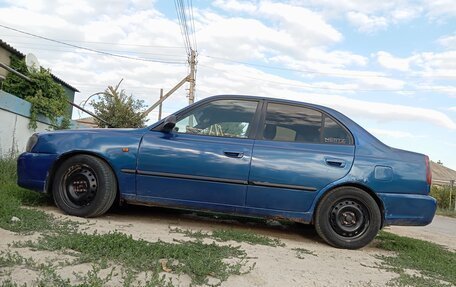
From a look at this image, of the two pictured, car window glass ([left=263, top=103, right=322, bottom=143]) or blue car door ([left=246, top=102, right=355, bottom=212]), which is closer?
blue car door ([left=246, top=102, right=355, bottom=212])

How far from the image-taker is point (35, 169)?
17.1 ft

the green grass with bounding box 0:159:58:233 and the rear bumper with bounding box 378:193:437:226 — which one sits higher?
the rear bumper with bounding box 378:193:437:226

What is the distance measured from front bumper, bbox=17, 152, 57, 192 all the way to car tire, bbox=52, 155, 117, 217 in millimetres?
125

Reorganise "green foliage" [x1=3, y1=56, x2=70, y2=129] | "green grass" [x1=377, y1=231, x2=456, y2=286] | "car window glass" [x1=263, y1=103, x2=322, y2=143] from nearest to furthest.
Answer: "green grass" [x1=377, y1=231, x2=456, y2=286] < "car window glass" [x1=263, y1=103, x2=322, y2=143] < "green foliage" [x1=3, y1=56, x2=70, y2=129]

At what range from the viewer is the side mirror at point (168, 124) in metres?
5.04

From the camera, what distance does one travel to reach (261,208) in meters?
4.91

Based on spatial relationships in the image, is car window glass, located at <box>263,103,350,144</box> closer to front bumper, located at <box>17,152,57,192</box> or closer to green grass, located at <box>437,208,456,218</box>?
front bumper, located at <box>17,152,57,192</box>

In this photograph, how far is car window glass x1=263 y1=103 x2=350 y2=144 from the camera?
202 inches

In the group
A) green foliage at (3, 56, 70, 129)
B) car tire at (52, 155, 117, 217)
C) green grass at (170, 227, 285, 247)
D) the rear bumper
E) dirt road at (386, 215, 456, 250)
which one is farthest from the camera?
green foliage at (3, 56, 70, 129)

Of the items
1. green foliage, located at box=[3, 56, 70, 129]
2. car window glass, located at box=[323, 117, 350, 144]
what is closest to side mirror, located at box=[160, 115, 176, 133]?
car window glass, located at box=[323, 117, 350, 144]

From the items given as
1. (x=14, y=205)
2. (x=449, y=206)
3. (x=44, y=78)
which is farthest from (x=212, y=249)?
(x=449, y=206)

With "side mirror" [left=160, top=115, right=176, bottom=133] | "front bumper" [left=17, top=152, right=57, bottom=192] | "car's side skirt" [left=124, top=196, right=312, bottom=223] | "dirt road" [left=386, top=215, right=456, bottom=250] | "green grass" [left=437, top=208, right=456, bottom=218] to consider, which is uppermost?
"side mirror" [left=160, top=115, right=176, bottom=133]

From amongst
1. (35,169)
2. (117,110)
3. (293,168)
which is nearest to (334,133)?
(293,168)

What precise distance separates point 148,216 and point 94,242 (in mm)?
2099
